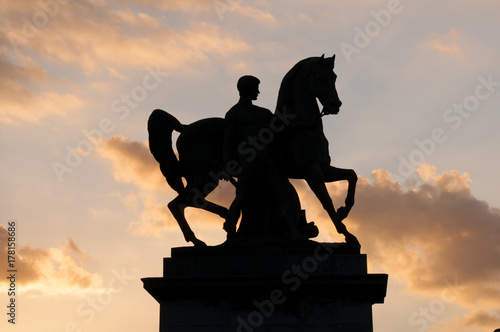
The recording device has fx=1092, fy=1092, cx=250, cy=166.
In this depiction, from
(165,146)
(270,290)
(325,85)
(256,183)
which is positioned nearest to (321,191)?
(256,183)

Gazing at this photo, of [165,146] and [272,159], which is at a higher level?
[165,146]

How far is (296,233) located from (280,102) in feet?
8.13

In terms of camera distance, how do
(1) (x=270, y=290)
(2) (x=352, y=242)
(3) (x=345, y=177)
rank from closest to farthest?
1. (1) (x=270, y=290)
2. (2) (x=352, y=242)
3. (3) (x=345, y=177)

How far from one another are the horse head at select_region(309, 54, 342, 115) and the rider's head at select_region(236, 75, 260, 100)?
101cm

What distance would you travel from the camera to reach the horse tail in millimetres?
20156

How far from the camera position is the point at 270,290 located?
60.3ft

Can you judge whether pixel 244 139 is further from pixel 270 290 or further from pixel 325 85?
pixel 270 290

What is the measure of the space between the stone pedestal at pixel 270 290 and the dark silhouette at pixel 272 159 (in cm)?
66

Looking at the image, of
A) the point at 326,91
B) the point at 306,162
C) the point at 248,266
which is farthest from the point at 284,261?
the point at 326,91

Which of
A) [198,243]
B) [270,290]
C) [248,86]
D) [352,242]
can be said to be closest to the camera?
[270,290]

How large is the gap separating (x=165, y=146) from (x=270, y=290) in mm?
3607

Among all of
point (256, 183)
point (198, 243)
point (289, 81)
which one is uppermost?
point (289, 81)

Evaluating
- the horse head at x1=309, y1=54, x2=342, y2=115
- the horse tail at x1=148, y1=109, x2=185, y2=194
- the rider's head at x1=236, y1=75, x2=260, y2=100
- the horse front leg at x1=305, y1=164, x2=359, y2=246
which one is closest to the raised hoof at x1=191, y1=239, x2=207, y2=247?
the horse tail at x1=148, y1=109, x2=185, y2=194

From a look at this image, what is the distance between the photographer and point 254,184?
774 inches
